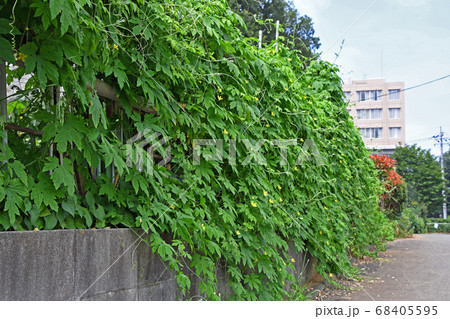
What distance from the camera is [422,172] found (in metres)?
36.0

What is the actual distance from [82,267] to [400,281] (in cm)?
562

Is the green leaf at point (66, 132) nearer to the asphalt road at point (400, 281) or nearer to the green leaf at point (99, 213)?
the green leaf at point (99, 213)

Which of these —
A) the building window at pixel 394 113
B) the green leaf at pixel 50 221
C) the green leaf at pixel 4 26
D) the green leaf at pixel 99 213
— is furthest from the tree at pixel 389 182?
the building window at pixel 394 113

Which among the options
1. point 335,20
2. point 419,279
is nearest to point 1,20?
point 335,20

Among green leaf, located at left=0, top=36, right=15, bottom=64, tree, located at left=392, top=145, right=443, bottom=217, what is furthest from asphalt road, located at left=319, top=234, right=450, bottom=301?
tree, located at left=392, top=145, right=443, bottom=217

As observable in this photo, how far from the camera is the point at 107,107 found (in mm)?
2910

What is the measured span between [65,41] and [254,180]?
229 centimetres

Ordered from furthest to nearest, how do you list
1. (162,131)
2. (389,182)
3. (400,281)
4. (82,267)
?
(389,182), (400,281), (162,131), (82,267)

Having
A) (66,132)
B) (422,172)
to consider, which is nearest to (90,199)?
Result: (66,132)

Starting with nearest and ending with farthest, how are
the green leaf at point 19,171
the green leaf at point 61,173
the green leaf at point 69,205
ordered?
the green leaf at point 19,171 < the green leaf at point 61,173 < the green leaf at point 69,205

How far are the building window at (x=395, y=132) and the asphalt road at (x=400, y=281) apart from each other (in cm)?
4916

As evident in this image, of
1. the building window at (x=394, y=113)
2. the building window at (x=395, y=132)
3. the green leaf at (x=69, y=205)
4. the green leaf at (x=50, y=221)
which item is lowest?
the green leaf at (x=50, y=221)

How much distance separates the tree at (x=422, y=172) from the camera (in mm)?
36047

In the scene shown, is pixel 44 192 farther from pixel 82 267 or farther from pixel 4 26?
pixel 4 26
